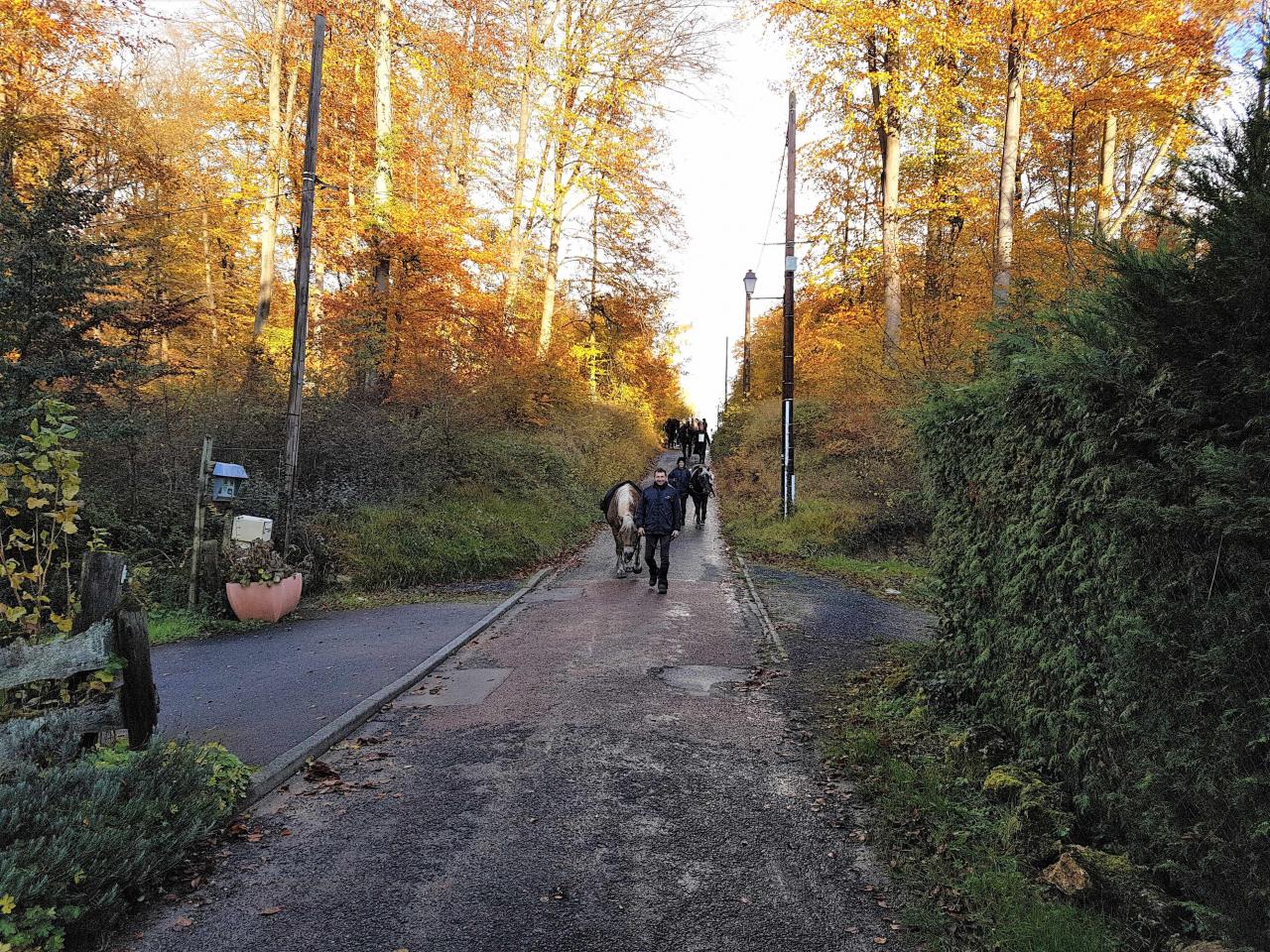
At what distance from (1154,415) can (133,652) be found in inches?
219

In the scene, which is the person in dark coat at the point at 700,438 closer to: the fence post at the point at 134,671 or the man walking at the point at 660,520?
the man walking at the point at 660,520

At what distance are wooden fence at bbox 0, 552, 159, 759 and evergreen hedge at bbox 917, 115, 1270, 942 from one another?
529 centimetres

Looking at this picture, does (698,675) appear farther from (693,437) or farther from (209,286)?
(209,286)

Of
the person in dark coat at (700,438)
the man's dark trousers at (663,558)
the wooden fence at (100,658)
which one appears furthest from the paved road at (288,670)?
the person in dark coat at (700,438)

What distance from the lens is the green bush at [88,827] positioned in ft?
9.85

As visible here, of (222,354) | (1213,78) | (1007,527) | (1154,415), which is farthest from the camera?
(222,354)

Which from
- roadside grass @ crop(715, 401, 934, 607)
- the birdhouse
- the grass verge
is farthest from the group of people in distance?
the grass verge

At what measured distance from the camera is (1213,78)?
580 inches

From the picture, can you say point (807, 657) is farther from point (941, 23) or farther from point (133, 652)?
point (941, 23)

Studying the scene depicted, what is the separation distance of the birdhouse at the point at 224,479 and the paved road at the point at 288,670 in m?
1.96

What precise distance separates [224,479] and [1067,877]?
34.4 feet

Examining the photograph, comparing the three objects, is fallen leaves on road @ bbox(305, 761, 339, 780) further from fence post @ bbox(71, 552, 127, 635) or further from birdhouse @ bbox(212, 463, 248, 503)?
birdhouse @ bbox(212, 463, 248, 503)

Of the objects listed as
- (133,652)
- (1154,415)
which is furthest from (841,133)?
(133,652)

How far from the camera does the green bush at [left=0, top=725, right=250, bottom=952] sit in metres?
3.00
